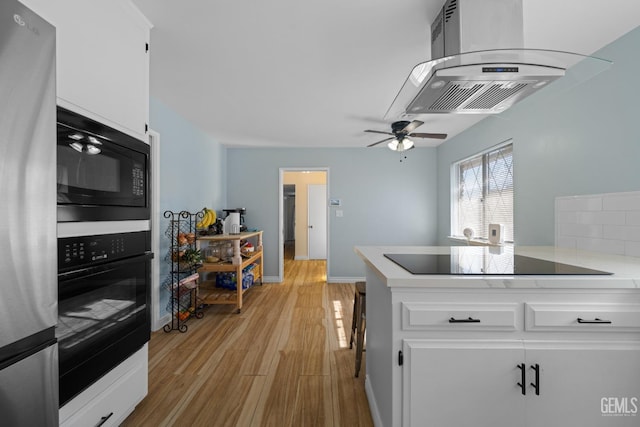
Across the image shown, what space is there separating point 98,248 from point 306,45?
5.51ft

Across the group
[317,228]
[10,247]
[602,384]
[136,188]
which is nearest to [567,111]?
[602,384]

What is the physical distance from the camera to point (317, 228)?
7102 millimetres

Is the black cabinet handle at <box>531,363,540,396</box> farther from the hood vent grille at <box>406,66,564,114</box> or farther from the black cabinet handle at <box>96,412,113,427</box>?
the black cabinet handle at <box>96,412,113,427</box>

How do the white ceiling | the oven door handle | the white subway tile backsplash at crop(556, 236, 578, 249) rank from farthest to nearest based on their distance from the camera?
the white subway tile backsplash at crop(556, 236, 578, 249) < the white ceiling < the oven door handle

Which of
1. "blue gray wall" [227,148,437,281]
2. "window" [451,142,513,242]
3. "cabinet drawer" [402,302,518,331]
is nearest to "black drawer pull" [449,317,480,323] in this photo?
"cabinet drawer" [402,302,518,331]

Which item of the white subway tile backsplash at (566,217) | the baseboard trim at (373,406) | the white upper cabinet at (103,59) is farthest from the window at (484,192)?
the white upper cabinet at (103,59)

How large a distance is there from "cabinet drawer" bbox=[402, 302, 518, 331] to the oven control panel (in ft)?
4.13

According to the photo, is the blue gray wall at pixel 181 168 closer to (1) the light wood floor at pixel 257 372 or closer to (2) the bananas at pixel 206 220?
(2) the bananas at pixel 206 220

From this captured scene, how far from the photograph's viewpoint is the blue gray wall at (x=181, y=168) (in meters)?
2.88

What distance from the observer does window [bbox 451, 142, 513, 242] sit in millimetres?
3097

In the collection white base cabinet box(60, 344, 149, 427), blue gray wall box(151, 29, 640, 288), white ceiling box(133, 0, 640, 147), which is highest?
white ceiling box(133, 0, 640, 147)

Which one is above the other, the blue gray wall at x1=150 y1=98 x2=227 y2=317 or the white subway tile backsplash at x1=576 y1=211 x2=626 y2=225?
the blue gray wall at x1=150 y1=98 x2=227 y2=317

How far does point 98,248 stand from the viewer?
1.20 m

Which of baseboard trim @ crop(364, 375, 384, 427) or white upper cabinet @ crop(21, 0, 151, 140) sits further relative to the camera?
baseboard trim @ crop(364, 375, 384, 427)
